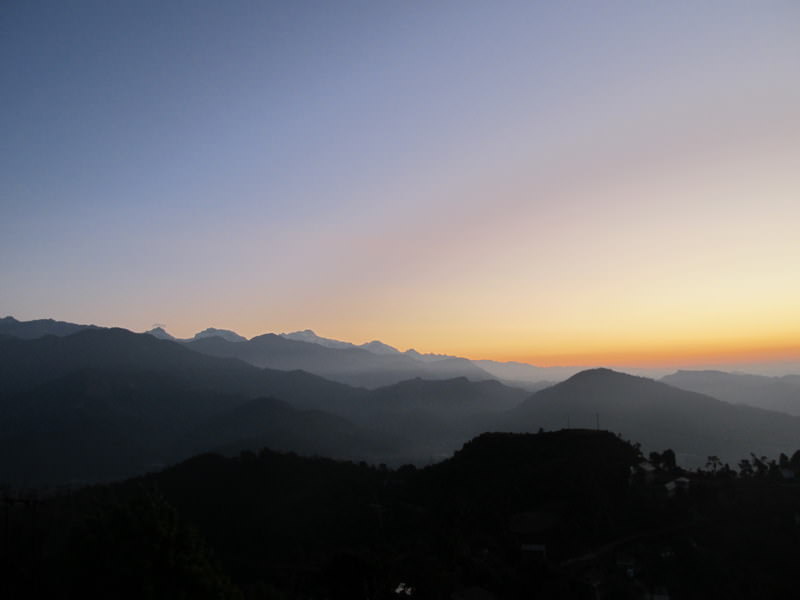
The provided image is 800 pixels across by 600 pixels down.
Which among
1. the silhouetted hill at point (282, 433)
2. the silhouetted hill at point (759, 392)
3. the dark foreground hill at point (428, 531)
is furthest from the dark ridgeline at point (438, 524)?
the silhouetted hill at point (759, 392)

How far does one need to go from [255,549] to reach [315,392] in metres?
136

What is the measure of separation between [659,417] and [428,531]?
274ft

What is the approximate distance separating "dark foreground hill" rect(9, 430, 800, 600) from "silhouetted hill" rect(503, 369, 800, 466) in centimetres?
4614

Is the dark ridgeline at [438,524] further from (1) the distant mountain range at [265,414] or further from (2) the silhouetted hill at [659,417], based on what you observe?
(1) the distant mountain range at [265,414]

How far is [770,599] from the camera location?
22641mm

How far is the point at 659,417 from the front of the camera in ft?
335

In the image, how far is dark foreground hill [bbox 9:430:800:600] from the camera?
12.5m

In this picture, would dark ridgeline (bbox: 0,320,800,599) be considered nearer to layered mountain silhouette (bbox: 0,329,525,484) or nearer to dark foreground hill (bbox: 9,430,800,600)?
dark foreground hill (bbox: 9,430,800,600)

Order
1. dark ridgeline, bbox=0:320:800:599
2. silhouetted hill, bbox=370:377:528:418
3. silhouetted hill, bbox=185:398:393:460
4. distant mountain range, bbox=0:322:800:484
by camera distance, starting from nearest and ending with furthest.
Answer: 1. dark ridgeline, bbox=0:320:800:599
2. distant mountain range, bbox=0:322:800:484
3. silhouetted hill, bbox=185:398:393:460
4. silhouetted hill, bbox=370:377:528:418

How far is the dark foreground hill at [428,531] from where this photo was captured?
12.5 metres

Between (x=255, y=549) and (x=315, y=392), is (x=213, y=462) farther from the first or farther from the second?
(x=315, y=392)

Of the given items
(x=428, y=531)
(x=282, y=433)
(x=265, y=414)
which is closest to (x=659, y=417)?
(x=282, y=433)

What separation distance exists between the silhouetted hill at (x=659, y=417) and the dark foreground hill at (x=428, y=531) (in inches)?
1817

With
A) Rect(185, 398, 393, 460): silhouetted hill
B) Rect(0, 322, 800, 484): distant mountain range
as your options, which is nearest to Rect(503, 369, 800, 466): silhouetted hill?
Rect(0, 322, 800, 484): distant mountain range
